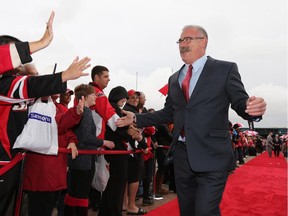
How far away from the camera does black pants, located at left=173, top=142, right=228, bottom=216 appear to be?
2.45 m

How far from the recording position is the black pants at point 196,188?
2.45 metres

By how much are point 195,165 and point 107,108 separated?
1.55 m

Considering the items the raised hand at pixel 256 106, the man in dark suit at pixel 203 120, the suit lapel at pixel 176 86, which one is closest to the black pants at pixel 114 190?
the man in dark suit at pixel 203 120

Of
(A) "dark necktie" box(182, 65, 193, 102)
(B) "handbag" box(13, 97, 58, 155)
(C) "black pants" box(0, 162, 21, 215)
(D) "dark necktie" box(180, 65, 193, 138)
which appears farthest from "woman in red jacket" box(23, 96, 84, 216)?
(A) "dark necktie" box(182, 65, 193, 102)

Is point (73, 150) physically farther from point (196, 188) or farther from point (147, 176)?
point (147, 176)

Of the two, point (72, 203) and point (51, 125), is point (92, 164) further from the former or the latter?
point (51, 125)

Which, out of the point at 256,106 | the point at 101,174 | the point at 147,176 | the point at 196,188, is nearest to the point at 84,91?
the point at 101,174

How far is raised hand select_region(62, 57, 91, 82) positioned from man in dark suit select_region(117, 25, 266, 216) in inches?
41.2

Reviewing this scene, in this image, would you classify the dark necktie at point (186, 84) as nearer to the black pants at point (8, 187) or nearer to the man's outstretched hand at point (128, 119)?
the man's outstretched hand at point (128, 119)

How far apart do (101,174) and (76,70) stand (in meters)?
2.08

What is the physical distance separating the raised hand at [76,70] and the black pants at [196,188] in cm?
121

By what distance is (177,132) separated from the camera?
2.77 meters

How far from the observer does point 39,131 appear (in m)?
2.38

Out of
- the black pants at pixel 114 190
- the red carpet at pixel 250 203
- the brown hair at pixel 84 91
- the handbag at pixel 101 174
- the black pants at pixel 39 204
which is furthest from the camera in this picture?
the red carpet at pixel 250 203
